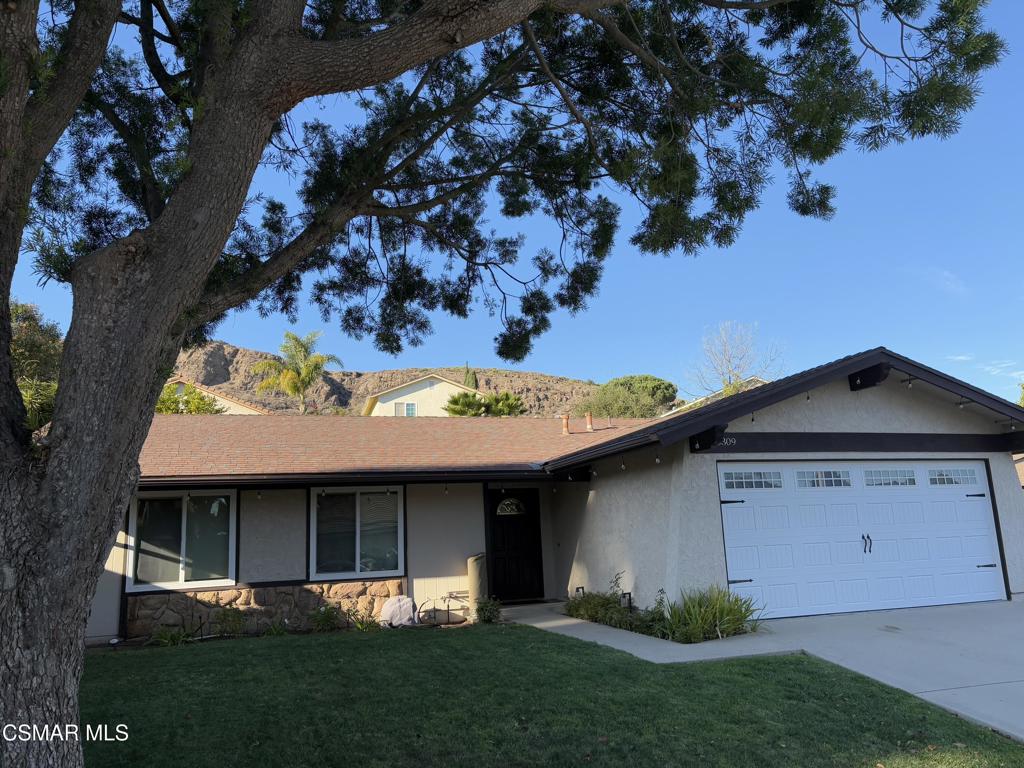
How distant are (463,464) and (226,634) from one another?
457 centimetres

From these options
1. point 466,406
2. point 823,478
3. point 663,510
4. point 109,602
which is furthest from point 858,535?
point 466,406

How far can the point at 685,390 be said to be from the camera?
3269cm

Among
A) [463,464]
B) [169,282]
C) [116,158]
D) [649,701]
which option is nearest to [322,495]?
[463,464]

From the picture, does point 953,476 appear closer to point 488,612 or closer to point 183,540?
point 488,612

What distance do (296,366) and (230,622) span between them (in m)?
29.0

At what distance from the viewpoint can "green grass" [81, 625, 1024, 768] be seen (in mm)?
4855

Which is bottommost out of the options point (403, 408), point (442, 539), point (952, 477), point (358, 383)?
→ point (442, 539)

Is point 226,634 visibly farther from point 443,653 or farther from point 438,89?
point 438,89

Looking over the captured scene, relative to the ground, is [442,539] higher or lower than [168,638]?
higher

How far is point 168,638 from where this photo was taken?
1030 centimetres

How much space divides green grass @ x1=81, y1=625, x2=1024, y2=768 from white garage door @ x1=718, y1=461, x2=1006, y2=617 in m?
2.83

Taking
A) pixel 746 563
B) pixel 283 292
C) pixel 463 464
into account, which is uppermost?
pixel 283 292

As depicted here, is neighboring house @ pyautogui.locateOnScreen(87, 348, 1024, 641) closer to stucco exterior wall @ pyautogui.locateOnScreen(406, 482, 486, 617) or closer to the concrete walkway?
stucco exterior wall @ pyautogui.locateOnScreen(406, 482, 486, 617)

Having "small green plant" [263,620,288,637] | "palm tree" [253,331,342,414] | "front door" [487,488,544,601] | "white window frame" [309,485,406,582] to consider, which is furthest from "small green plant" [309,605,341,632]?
"palm tree" [253,331,342,414]
